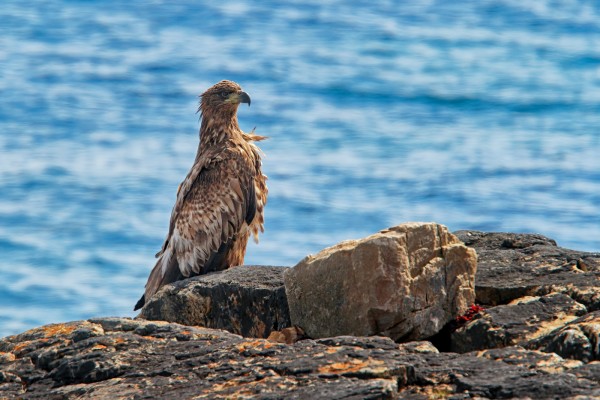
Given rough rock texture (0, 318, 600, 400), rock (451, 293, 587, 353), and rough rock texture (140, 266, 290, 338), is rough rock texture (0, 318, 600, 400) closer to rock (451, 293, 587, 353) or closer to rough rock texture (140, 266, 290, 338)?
rock (451, 293, 587, 353)

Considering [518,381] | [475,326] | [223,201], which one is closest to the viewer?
[518,381]

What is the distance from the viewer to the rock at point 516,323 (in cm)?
580

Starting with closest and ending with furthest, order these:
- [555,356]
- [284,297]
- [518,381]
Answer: [518,381], [555,356], [284,297]

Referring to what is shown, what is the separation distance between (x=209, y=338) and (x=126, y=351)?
0.40 meters

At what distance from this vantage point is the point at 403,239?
621cm

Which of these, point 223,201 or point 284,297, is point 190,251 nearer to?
point 223,201

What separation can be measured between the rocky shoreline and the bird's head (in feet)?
13.2

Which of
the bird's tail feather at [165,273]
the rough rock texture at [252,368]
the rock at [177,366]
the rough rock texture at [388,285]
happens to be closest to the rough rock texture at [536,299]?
the rough rock texture at [388,285]

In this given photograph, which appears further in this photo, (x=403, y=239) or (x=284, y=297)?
(x=284, y=297)

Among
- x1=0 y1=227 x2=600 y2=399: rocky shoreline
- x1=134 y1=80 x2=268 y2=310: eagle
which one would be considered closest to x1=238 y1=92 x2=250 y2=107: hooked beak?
x1=134 y1=80 x2=268 y2=310: eagle

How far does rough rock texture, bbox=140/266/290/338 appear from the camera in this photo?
6.93m

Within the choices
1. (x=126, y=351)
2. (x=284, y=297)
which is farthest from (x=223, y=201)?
(x=126, y=351)

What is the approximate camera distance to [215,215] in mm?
10266

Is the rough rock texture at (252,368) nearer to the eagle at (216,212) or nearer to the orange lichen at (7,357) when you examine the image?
the orange lichen at (7,357)
